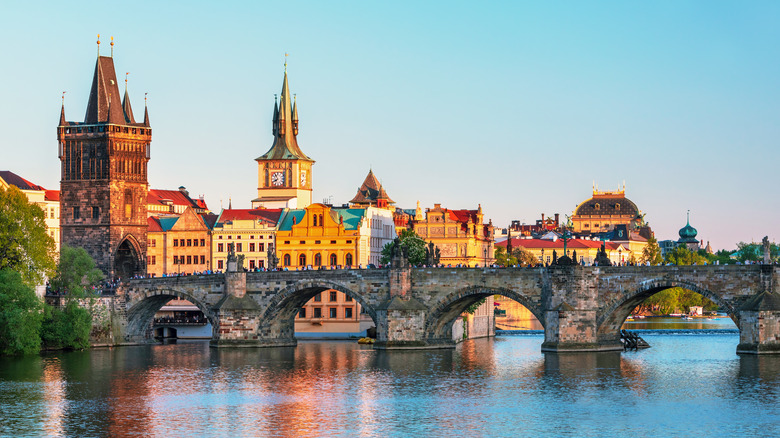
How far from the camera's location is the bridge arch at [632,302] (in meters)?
96.5

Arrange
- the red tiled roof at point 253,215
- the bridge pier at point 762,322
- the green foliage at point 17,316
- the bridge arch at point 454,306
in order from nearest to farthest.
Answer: the bridge pier at point 762,322 → the green foliage at point 17,316 → the bridge arch at point 454,306 → the red tiled roof at point 253,215

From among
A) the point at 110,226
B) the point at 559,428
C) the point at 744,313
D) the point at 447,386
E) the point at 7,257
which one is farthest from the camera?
the point at 110,226

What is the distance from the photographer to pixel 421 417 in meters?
71.1

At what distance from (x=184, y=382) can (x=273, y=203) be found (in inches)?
3027

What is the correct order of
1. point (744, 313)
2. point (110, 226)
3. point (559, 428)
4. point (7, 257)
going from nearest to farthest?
point (559, 428) < point (744, 313) < point (7, 257) < point (110, 226)

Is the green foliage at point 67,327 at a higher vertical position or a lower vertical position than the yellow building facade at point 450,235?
lower

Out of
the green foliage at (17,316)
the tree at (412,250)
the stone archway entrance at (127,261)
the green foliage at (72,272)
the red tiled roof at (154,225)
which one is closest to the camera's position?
the green foliage at (17,316)

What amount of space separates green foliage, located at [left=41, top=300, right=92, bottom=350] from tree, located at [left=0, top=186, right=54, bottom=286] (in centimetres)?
344

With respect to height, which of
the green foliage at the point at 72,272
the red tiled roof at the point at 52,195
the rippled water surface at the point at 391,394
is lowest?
the rippled water surface at the point at 391,394

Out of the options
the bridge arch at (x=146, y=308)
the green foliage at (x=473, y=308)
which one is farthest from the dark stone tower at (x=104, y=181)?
the green foliage at (x=473, y=308)

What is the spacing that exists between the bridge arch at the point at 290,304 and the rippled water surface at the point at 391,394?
408 cm

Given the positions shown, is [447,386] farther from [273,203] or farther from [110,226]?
[273,203]

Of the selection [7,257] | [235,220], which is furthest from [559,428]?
[235,220]

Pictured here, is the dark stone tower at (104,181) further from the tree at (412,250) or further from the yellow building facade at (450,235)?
the yellow building facade at (450,235)
